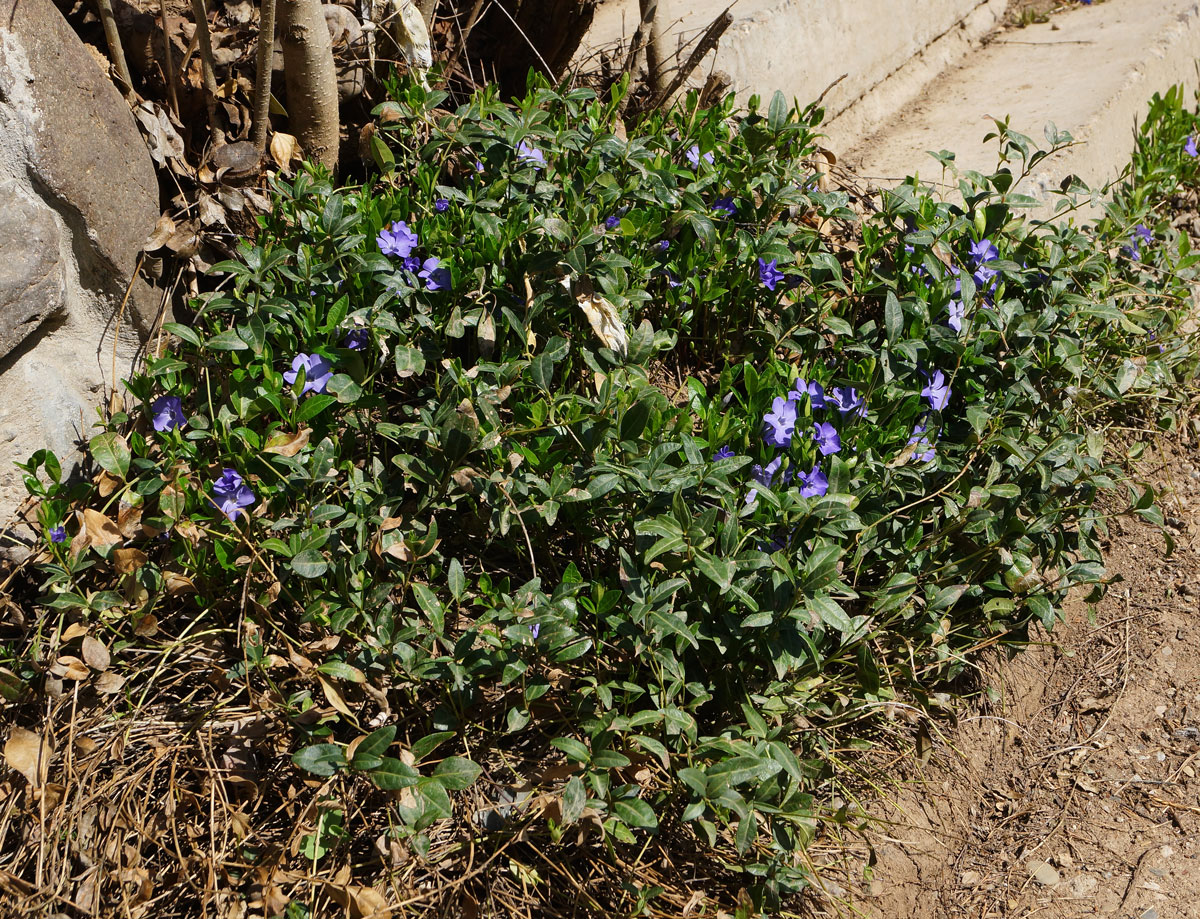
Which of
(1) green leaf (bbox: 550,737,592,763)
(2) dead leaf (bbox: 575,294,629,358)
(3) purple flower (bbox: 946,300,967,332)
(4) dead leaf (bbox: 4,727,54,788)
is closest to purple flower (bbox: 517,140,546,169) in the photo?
(2) dead leaf (bbox: 575,294,629,358)

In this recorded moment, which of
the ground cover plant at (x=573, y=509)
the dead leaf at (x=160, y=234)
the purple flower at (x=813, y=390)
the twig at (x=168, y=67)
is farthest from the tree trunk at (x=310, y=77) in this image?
the purple flower at (x=813, y=390)

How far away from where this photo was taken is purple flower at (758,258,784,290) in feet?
8.21

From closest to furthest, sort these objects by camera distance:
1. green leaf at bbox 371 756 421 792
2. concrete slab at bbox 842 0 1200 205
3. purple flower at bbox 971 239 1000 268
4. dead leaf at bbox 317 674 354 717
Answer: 1. green leaf at bbox 371 756 421 792
2. dead leaf at bbox 317 674 354 717
3. purple flower at bbox 971 239 1000 268
4. concrete slab at bbox 842 0 1200 205

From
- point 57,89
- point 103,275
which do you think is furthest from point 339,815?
point 57,89

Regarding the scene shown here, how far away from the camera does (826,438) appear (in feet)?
7.13

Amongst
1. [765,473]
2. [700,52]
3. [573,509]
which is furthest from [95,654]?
[700,52]

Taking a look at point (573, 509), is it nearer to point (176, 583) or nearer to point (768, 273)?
point (176, 583)

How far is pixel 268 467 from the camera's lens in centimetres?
195

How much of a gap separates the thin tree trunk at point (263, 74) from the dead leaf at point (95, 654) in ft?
4.72

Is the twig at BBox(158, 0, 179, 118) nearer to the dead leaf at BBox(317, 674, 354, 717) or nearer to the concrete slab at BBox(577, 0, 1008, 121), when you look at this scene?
the concrete slab at BBox(577, 0, 1008, 121)

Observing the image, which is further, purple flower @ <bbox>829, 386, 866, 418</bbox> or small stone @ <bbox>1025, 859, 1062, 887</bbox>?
purple flower @ <bbox>829, 386, 866, 418</bbox>

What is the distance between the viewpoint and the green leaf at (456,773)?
5.46ft

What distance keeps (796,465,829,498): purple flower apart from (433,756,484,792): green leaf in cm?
88

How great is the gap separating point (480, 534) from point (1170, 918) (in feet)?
5.42
